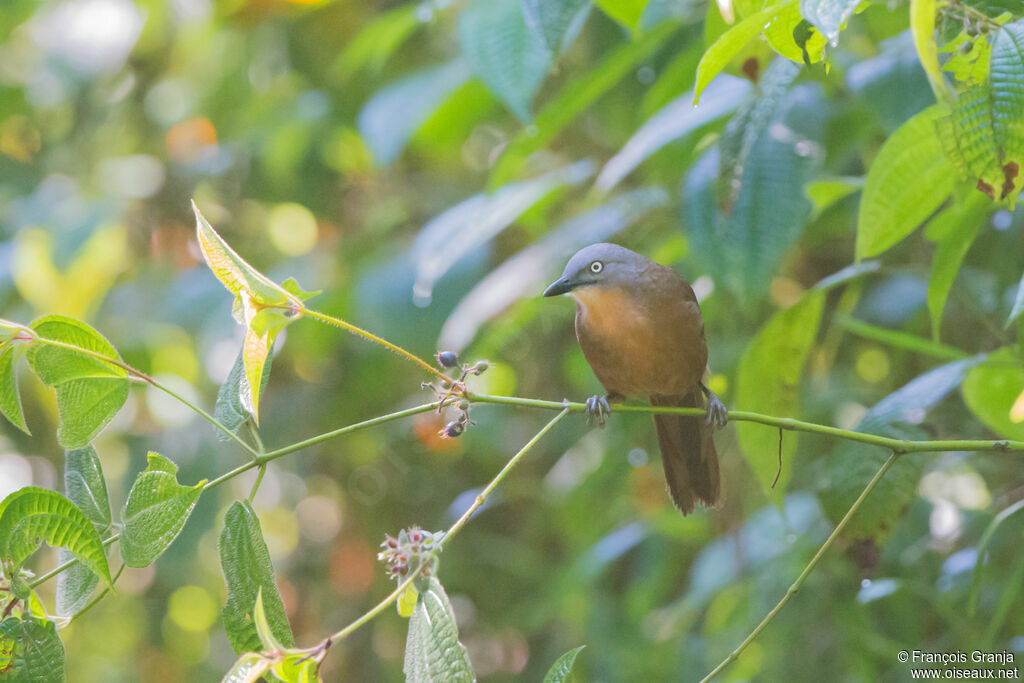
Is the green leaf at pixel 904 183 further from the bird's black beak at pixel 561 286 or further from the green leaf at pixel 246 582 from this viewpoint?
the green leaf at pixel 246 582

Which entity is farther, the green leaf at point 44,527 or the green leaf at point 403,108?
the green leaf at point 403,108

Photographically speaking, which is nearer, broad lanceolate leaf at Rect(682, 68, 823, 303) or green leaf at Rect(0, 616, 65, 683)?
green leaf at Rect(0, 616, 65, 683)

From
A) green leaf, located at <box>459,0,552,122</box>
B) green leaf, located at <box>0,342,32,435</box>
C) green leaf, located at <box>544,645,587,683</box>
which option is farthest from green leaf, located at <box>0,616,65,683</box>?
green leaf, located at <box>459,0,552,122</box>

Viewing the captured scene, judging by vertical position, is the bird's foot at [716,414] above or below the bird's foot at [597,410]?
below

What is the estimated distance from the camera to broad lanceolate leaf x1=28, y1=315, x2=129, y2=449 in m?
1.24

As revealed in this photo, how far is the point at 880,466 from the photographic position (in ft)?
5.74

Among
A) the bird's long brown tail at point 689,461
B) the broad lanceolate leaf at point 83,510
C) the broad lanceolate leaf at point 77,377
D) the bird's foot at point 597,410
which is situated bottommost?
the bird's long brown tail at point 689,461

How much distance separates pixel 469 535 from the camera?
4.27 m

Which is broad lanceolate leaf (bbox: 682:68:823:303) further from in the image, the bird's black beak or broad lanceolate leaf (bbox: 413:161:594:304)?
broad lanceolate leaf (bbox: 413:161:594:304)

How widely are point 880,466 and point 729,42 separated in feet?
3.16

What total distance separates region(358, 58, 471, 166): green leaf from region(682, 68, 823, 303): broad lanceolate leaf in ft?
3.70

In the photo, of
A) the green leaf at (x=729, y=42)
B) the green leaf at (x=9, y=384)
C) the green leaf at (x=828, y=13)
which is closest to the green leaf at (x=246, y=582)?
the green leaf at (x=9, y=384)

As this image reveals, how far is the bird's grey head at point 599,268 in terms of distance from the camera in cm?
188

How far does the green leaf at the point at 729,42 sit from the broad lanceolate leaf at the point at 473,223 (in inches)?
48.0
